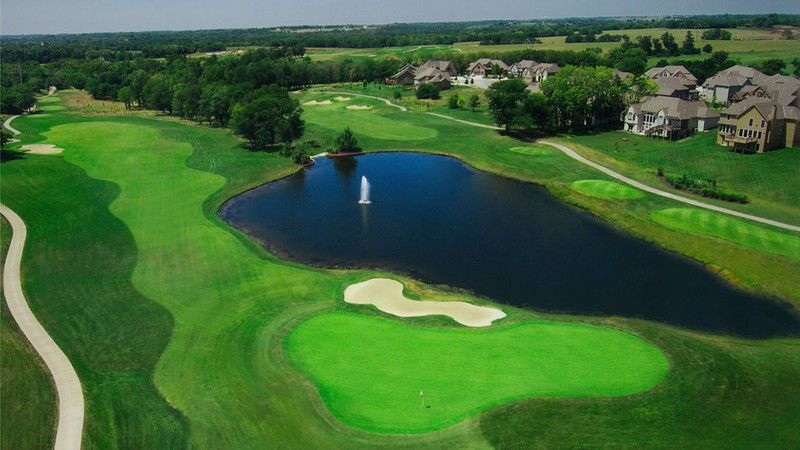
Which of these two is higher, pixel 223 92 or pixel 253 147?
pixel 223 92

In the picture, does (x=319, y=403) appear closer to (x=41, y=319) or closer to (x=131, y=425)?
(x=131, y=425)

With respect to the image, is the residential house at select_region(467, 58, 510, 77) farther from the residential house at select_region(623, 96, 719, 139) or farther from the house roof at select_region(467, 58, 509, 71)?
the residential house at select_region(623, 96, 719, 139)

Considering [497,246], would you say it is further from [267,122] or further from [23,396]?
[267,122]

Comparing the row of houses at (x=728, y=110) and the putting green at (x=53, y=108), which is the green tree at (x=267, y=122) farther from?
the putting green at (x=53, y=108)

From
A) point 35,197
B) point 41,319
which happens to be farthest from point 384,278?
point 35,197

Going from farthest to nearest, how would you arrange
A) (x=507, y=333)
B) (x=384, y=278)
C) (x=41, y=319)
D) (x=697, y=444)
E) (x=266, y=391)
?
(x=384, y=278)
(x=41, y=319)
(x=507, y=333)
(x=266, y=391)
(x=697, y=444)

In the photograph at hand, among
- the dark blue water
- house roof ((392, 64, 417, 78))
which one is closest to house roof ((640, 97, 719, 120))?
the dark blue water

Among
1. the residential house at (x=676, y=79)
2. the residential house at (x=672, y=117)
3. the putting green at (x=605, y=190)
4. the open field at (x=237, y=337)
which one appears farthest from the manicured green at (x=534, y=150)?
the residential house at (x=676, y=79)
